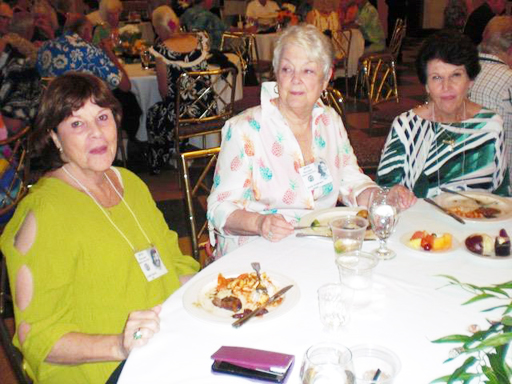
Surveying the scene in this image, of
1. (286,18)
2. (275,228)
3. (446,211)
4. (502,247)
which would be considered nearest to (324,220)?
(275,228)

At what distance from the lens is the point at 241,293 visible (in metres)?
1.48

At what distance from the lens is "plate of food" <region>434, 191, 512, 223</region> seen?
1.96 m

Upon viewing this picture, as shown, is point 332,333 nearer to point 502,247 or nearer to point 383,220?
point 383,220

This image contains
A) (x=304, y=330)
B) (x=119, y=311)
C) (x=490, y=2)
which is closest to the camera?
(x=304, y=330)

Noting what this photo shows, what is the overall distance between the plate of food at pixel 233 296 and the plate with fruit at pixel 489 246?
59 centimetres

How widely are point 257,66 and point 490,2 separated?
3.27 metres

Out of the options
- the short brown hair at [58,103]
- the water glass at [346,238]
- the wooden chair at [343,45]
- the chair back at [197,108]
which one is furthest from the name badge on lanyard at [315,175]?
the wooden chair at [343,45]

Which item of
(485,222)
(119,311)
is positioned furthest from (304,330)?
(485,222)

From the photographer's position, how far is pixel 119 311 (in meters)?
1.68

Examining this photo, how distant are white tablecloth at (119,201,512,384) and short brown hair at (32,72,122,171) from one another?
62 centimetres

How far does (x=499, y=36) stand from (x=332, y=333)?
3163mm

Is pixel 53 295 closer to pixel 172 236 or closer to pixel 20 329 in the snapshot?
pixel 20 329

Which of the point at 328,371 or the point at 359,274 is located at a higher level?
the point at 328,371

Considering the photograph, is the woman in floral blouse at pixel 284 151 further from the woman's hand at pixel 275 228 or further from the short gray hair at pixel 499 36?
the short gray hair at pixel 499 36
